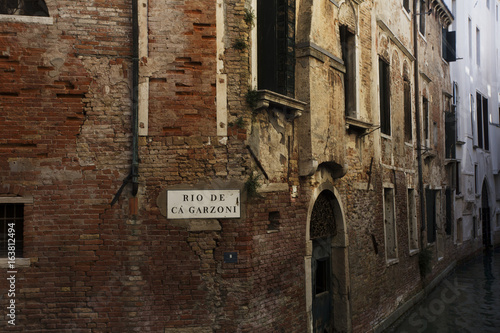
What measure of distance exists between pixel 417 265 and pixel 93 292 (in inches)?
399

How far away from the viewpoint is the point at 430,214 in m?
16.5

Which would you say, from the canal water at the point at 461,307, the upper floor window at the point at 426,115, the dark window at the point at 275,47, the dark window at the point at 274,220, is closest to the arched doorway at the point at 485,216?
the canal water at the point at 461,307

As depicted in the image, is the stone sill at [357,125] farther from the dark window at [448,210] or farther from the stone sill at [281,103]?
the dark window at [448,210]

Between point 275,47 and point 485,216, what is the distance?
22.4 meters

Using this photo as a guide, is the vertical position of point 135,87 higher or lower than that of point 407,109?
lower

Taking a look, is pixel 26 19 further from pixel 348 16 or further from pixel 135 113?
pixel 348 16

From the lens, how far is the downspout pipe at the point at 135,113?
263 inches

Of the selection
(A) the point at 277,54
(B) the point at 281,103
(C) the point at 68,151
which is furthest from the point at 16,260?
(A) the point at 277,54

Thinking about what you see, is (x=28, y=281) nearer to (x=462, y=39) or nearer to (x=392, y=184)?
(x=392, y=184)

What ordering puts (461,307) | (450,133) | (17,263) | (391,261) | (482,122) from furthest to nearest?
(482,122), (450,133), (461,307), (391,261), (17,263)

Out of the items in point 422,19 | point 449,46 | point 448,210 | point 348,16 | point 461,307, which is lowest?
point 461,307

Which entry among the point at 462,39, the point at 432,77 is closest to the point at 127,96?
the point at 432,77

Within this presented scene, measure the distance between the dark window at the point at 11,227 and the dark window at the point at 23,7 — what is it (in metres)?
2.48

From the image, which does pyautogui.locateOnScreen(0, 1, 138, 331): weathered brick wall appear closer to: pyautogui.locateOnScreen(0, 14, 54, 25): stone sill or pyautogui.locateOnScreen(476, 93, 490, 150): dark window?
pyautogui.locateOnScreen(0, 14, 54, 25): stone sill
